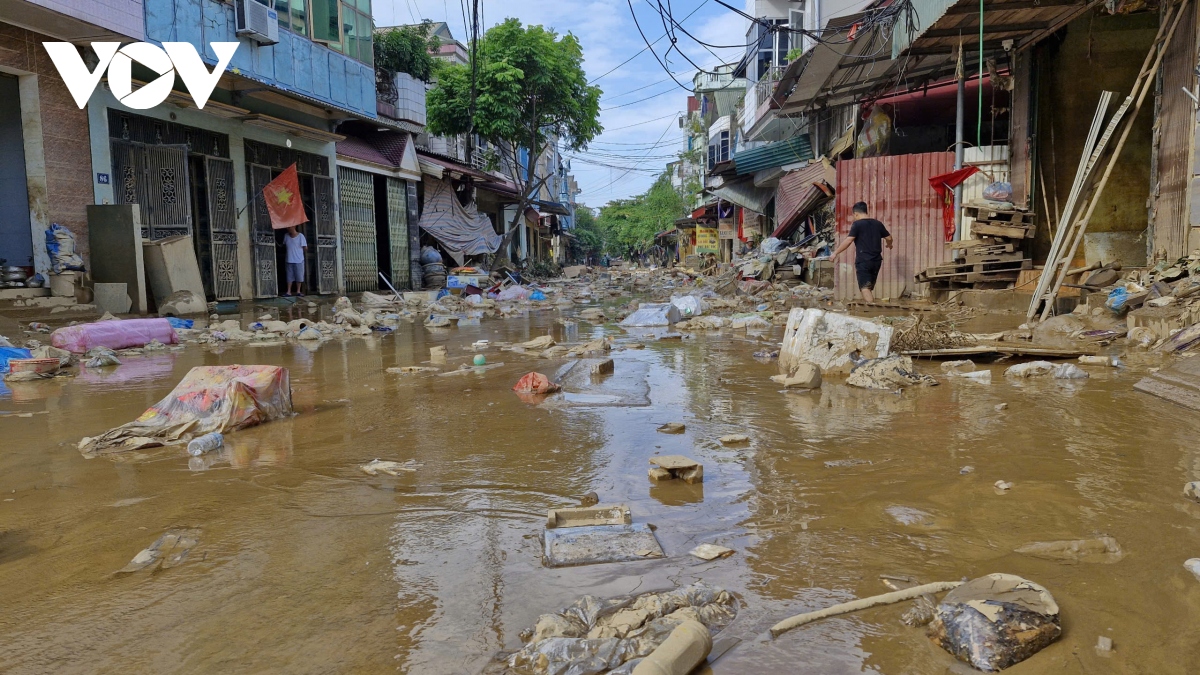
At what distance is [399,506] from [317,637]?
3.11 ft

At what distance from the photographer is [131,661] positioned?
65.0 inches

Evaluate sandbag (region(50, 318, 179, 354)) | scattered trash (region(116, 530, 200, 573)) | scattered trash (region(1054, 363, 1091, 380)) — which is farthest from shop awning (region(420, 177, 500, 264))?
scattered trash (region(116, 530, 200, 573))

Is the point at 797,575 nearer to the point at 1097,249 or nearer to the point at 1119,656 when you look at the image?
the point at 1119,656

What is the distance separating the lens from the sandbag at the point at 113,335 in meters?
6.84

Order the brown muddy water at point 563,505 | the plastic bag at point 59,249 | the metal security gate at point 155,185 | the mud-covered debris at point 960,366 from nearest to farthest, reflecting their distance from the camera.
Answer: the brown muddy water at point 563,505
the mud-covered debris at point 960,366
the plastic bag at point 59,249
the metal security gate at point 155,185

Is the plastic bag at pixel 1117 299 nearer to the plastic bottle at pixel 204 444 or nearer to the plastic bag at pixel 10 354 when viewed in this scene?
the plastic bottle at pixel 204 444

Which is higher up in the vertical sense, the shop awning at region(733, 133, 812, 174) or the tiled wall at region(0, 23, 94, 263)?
the shop awning at region(733, 133, 812, 174)

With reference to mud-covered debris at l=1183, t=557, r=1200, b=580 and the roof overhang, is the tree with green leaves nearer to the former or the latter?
the roof overhang

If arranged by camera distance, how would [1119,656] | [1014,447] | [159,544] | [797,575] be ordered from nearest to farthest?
1. [1119,656]
2. [797,575]
3. [159,544]
4. [1014,447]

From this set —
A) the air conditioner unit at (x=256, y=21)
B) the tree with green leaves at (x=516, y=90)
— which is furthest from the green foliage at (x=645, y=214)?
the air conditioner unit at (x=256, y=21)

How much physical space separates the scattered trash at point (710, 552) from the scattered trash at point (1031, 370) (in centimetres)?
355

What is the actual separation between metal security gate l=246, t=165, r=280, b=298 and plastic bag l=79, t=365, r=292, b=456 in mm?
9676

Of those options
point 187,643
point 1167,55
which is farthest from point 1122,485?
point 1167,55

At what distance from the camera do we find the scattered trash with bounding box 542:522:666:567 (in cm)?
216
